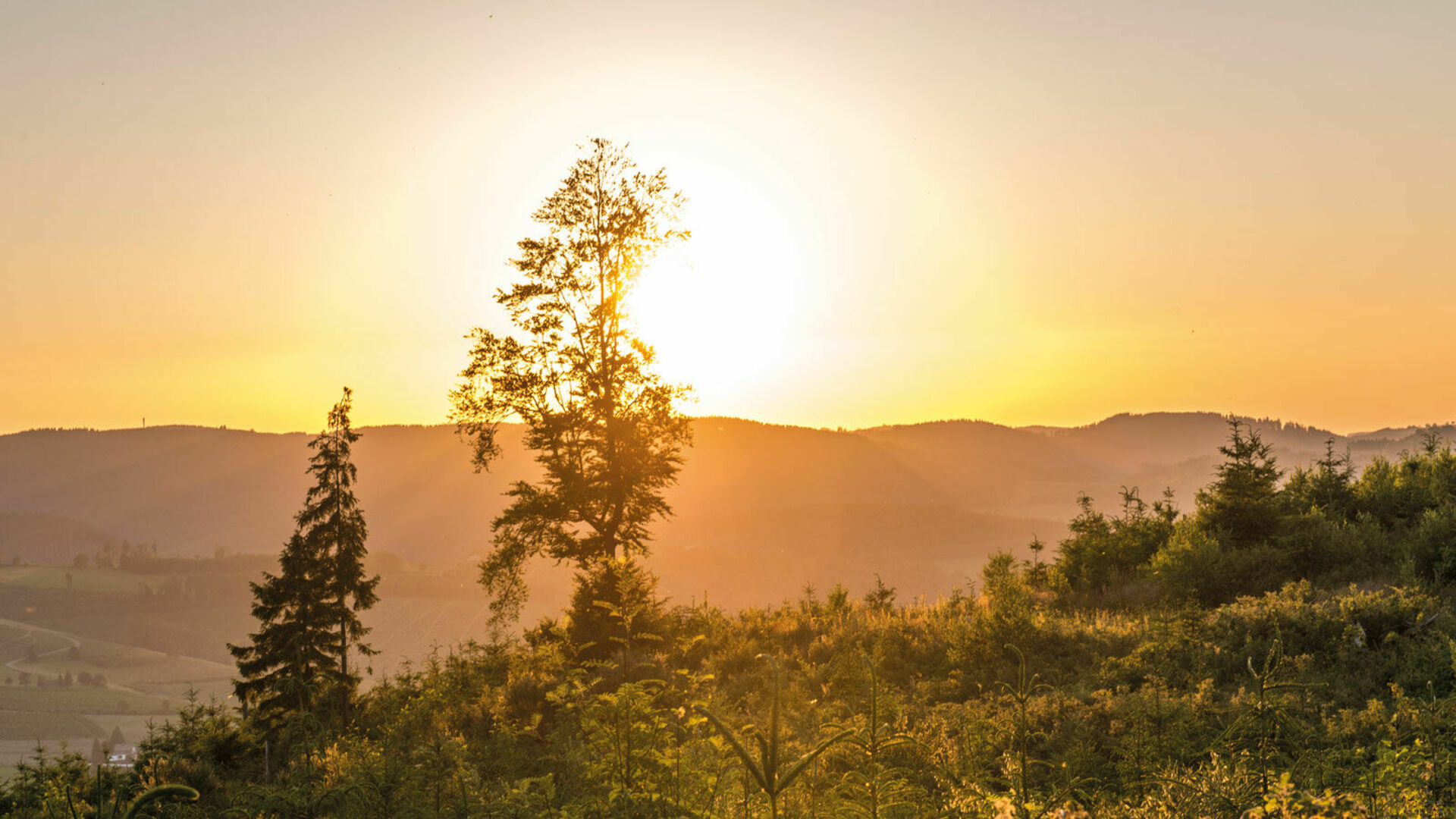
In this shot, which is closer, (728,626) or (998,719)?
(998,719)

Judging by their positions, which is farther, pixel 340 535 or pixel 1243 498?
pixel 340 535

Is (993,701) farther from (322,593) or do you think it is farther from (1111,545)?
(322,593)

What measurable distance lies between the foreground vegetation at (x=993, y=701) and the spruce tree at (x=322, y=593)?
222cm

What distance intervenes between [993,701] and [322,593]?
1964cm

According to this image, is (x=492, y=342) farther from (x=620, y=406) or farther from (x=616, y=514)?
(x=616, y=514)

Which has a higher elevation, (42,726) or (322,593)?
→ (322,593)

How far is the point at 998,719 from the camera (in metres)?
11.6

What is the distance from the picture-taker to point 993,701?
44.0ft

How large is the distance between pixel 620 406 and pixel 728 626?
7.17 m

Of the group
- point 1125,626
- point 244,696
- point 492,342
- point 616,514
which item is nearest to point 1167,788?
point 1125,626

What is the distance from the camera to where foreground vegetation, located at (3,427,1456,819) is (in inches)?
244

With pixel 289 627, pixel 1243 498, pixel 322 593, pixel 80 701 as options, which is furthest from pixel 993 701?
pixel 80 701

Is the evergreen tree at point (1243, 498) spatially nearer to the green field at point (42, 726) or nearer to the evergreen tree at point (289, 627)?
the evergreen tree at point (289, 627)

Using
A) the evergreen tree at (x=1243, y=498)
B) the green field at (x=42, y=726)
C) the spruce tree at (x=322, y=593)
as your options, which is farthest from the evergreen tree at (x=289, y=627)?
the green field at (x=42, y=726)
